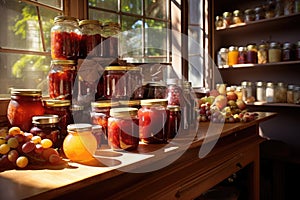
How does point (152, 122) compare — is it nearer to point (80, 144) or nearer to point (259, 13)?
point (80, 144)

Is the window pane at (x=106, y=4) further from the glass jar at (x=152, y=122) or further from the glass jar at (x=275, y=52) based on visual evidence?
the glass jar at (x=275, y=52)

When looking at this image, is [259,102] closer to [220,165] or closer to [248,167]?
[248,167]

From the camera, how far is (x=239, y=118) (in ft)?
4.65

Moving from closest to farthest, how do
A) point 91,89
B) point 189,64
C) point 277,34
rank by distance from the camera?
1. point 91,89
2. point 189,64
3. point 277,34

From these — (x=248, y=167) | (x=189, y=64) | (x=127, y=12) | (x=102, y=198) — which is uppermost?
(x=127, y=12)

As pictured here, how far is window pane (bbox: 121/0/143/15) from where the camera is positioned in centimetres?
162

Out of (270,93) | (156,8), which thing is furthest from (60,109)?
(270,93)

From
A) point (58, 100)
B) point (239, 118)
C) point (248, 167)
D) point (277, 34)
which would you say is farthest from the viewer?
point (277, 34)

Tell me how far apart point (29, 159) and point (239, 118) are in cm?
101

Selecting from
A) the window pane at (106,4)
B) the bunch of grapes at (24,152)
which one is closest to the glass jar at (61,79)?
the bunch of grapes at (24,152)

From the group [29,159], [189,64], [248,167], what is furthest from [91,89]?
[189,64]

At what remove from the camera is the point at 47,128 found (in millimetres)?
822

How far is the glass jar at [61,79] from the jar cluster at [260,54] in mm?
1632

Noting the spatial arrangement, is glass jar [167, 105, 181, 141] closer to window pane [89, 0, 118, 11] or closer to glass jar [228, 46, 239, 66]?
window pane [89, 0, 118, 11]
